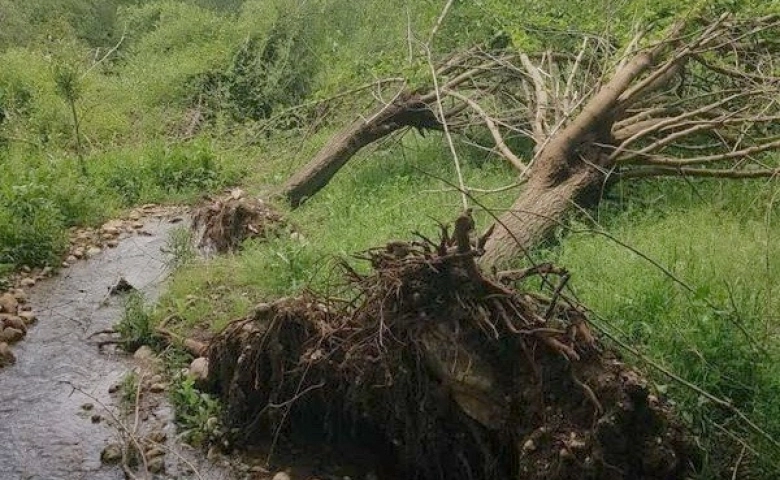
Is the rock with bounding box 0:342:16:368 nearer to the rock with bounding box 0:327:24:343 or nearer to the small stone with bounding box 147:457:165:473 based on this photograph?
the rock with bounding box 0:327:24:343

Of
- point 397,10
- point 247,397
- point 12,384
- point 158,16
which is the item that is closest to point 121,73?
point 158,16

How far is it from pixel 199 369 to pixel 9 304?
5.45 feet

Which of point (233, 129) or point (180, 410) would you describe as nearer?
point (180, 410)

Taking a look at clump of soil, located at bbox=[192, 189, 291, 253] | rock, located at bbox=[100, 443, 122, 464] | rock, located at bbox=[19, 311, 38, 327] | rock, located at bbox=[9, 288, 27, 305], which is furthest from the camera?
clump of soil, located at bbox=[192, 189, 291, 253]

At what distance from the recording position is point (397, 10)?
8789mm

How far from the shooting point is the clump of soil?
6.07 metres

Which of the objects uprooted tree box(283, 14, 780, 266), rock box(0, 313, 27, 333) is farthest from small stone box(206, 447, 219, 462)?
rock box(0, 313, 27, 333)

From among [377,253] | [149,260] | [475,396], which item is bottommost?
[149,260]

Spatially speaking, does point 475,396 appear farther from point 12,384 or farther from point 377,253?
point 12,384

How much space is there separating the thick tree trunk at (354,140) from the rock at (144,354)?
2.48 m

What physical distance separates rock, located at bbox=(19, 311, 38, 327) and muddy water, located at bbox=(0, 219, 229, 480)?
52mm

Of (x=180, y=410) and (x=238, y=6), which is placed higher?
(x=238, y=6)

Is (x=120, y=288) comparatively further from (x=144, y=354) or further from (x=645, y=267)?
(x=645, y=267)

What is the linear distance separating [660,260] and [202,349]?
2477 millimetres
